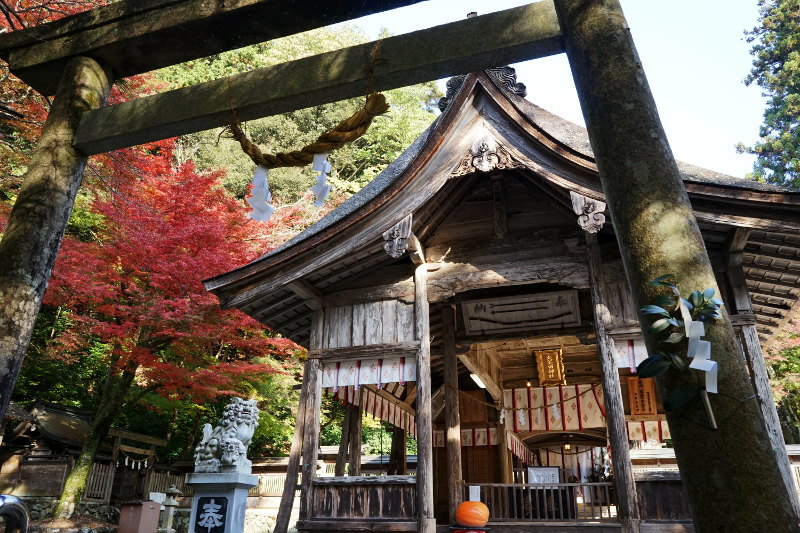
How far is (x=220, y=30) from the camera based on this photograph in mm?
4414

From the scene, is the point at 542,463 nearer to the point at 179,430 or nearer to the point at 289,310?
the point at 289,310

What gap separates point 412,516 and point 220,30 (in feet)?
21.9

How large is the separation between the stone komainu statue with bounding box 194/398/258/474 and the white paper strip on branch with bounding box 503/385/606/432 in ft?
26.5

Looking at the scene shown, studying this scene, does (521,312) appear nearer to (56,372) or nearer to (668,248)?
(668,248)

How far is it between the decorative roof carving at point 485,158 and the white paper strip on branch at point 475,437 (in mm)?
8426

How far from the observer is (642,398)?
1291 centimetres

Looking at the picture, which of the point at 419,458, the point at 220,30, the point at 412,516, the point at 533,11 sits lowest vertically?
the point at 412,516

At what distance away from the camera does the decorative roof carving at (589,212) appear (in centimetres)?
748

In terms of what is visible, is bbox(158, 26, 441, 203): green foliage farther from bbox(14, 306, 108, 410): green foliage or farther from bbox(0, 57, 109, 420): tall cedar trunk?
bbox(0, 57, 109, 420): tall cedar trunk

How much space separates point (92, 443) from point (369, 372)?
993 centimetres

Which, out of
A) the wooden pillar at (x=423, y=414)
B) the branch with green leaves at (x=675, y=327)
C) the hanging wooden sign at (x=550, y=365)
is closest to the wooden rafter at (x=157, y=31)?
the branch with green leaves at (x=675, y=327)

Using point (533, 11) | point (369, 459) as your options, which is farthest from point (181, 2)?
point (369, 459)

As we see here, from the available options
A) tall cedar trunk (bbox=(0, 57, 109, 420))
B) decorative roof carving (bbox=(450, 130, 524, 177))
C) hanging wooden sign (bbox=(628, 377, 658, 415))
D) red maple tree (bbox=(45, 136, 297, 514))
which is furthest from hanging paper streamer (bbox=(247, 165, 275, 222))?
hanging wooden sign (bbox=(628, 377, 658, 415))

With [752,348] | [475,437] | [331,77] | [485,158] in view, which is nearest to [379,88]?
[331,77]
